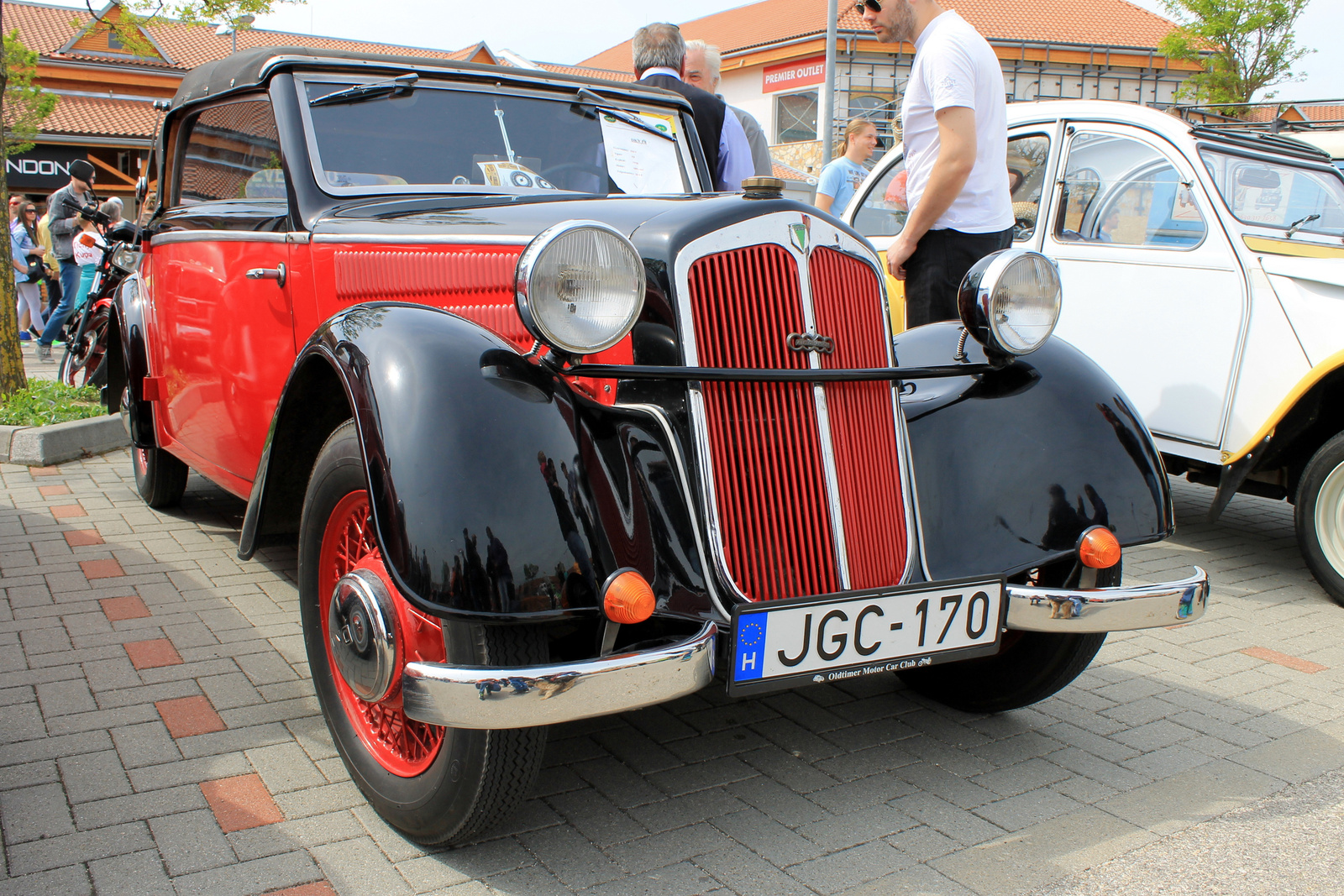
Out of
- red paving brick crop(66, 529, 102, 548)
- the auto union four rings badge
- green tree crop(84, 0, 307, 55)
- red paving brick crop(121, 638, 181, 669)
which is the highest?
green tree crop(84, 0, 307, 55)

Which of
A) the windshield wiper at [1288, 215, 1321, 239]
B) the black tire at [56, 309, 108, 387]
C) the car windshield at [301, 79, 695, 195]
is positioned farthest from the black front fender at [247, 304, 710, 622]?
the black tire at [56, 309, 108, 387]

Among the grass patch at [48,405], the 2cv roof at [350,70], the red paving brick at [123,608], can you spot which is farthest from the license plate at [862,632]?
the grass patch at [48,405]

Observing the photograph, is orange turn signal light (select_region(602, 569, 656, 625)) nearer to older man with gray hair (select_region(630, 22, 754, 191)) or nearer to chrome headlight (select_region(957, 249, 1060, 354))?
chrome headlight (select_region(957, 249, 1060, 354))

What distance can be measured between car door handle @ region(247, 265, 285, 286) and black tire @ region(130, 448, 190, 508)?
181 cm

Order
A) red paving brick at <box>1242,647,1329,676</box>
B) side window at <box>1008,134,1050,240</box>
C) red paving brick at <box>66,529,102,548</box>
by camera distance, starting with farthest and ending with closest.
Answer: side window at <box>1008,134,1050,240</box>, red paving brick at <box>66,529,102,548</box>, red paving brick at <box>1242,647,1329,676</box>

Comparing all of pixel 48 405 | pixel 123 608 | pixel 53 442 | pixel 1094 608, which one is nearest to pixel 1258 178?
pixel 1094 608

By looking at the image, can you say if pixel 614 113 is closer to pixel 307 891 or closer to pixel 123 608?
pixel 123 608

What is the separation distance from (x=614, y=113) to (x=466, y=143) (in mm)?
624

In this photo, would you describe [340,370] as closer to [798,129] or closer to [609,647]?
[609,647]

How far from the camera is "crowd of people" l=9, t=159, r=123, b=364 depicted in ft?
31.3

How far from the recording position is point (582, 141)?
3.44 metres

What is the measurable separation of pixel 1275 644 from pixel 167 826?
3381 millimetres

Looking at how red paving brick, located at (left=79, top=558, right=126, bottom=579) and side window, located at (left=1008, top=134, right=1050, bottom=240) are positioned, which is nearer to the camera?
red paving brick, located at (left=79, top=558, right=126, bottom=579)

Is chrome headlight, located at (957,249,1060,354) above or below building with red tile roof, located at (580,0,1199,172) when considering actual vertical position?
below
